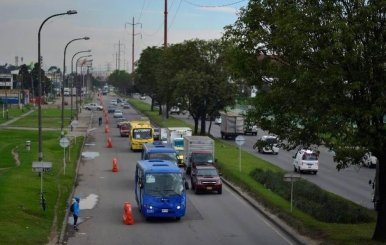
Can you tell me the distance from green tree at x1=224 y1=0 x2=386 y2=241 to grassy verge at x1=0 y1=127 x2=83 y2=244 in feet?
31.2

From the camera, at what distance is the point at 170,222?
2733 centimetres

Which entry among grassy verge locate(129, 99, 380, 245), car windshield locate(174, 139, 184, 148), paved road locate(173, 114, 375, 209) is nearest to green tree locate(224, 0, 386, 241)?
grassy verge locate(129, 99, 380, 245)

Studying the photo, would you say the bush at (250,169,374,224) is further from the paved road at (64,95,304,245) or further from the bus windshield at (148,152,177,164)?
the bus windshield at (148,152,177,164)

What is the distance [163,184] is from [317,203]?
7425 millimetres

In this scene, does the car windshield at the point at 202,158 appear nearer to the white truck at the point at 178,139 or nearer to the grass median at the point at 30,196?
the white truck at the point at 178,139

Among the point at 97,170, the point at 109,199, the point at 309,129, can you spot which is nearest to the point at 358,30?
the point at 309,129

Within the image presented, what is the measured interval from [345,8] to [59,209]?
1546 centimetres

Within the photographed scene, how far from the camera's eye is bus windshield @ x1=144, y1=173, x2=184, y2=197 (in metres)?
Answer: 27.5

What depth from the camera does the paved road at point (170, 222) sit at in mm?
23734

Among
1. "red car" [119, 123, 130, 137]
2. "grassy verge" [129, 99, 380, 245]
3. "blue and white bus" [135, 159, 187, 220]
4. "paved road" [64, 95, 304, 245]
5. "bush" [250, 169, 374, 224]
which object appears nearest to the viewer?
"grassy verge" [129, 99, 380, 245]

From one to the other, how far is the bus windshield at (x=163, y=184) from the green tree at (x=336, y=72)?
767 centimetres

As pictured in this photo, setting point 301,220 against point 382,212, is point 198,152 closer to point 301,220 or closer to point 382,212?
point 301,220

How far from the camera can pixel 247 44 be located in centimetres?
2264

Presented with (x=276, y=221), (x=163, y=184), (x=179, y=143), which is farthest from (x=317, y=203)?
(x=179, y=143)
